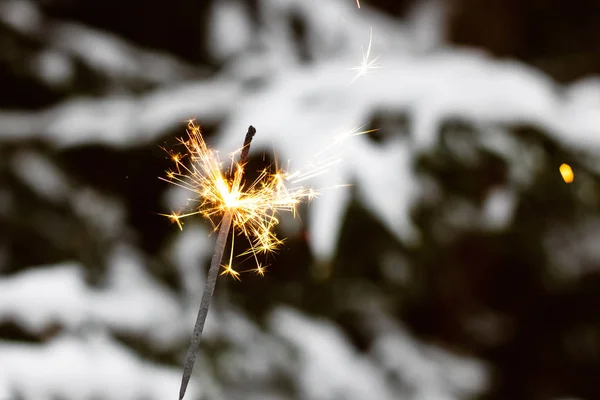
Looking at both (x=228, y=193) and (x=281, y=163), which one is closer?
(x=228, y=193)

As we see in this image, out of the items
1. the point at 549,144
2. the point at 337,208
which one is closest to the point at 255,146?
the point at 337,208

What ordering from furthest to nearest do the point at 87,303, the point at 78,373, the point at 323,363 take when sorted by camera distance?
the point at 323,363, the point at 87,303, the point at 78,373

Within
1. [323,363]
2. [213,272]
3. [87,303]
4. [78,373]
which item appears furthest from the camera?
[323,363]

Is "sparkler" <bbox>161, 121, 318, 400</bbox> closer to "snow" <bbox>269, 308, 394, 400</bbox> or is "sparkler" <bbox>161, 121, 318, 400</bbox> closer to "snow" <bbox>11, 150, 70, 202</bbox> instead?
"snow" <bbox>269, 308, 394, 400</bbox>

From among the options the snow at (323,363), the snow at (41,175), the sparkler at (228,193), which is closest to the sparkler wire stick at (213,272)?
the sparkler at (228,193)

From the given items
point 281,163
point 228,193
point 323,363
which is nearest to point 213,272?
point 228,193

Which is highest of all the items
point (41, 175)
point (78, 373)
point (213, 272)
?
point (41, 175)

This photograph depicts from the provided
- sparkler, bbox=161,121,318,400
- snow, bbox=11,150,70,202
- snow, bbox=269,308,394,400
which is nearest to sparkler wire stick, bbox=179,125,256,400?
sparkler, bbox=161,121,318,400

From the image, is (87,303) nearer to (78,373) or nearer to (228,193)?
(78,373)

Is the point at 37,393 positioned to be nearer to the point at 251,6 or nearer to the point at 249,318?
the point at 249,318

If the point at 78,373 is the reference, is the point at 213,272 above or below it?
below
